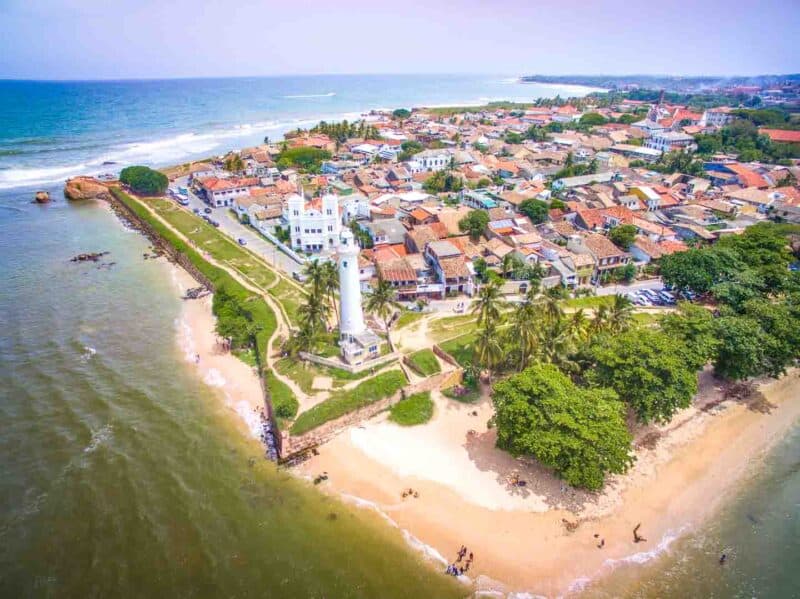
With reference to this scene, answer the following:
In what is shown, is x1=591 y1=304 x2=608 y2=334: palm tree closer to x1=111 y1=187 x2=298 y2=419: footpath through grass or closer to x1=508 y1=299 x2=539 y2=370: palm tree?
x1=508 y1=299 x2=539 y2=370: palm tree

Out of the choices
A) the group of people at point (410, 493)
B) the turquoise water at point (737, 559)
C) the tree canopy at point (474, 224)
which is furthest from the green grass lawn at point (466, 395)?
the tree canopy at point (474, 224)

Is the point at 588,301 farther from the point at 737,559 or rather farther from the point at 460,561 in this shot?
the point at 460,561

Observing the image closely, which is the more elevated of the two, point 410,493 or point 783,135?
point 783,135

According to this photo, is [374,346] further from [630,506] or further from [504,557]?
[630,506]

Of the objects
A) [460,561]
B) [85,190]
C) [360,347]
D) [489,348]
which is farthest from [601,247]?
[85,190]

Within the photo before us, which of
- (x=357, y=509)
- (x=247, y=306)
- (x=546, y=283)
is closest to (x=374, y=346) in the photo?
(x=357, y=509)

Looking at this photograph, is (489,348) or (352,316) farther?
(352,316)
